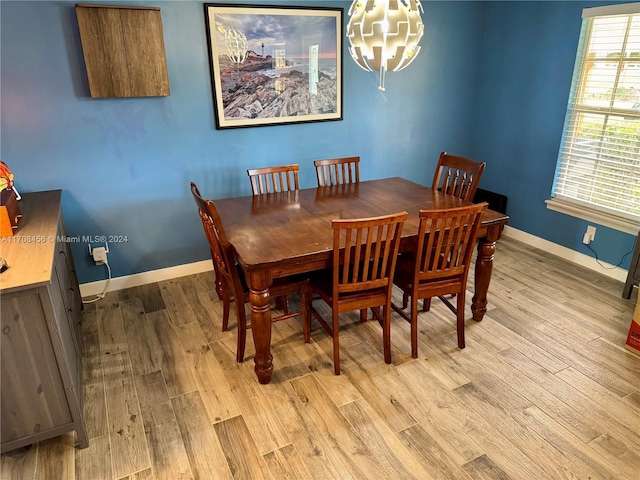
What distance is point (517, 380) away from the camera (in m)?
2.37

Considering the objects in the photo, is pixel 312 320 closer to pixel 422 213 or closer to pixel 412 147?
pixel 422 213

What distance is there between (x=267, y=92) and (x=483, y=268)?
205 cm

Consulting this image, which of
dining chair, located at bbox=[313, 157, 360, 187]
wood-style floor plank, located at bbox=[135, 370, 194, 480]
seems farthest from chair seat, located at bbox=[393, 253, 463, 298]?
wood-style floor plank, located at bbox=[135, 370, 194, 480]

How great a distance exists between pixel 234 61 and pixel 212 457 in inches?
102

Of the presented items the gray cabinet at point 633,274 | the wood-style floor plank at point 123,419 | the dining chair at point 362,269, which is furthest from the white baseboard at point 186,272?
the dining chair at point 362,269

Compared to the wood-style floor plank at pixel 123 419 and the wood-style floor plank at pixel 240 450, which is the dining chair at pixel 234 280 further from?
the wood-style floor plank at pixel 123 419

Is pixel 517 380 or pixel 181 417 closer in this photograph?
pixel 181 417

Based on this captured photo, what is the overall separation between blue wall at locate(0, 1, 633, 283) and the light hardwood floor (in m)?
0.69

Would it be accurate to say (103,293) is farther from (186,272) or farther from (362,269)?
(362,269)

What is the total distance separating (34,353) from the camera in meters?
1.76

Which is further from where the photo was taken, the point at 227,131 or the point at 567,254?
the point at 567,254

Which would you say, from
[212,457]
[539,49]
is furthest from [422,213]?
[539,49]

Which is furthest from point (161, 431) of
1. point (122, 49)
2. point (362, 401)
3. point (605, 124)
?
point (605, 124)

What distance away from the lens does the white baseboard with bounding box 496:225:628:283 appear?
3.43 meters
